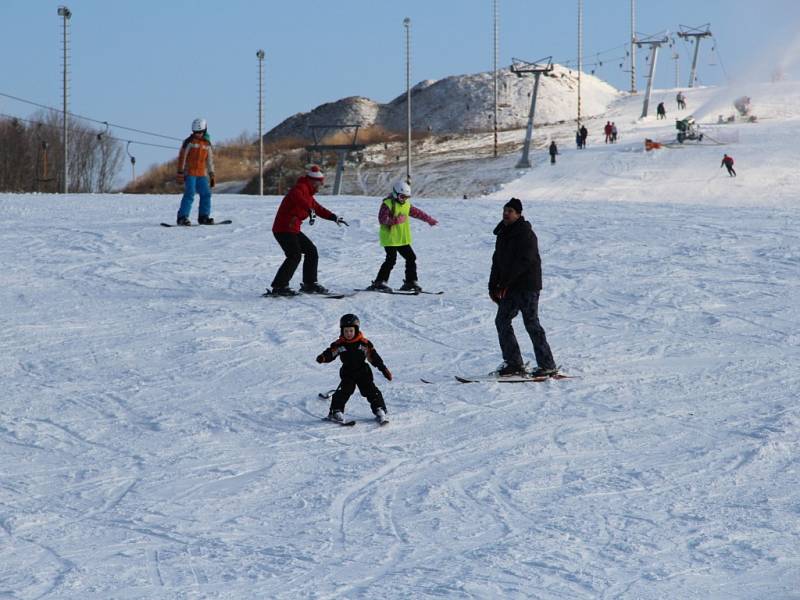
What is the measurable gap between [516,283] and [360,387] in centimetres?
178

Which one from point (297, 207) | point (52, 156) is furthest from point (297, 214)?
point (52, 156)

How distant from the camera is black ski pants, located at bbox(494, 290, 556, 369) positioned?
9539mm

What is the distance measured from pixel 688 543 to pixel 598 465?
145cm

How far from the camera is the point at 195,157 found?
17109 millimetres

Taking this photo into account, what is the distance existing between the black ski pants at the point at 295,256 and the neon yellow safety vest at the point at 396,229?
32.8 inches

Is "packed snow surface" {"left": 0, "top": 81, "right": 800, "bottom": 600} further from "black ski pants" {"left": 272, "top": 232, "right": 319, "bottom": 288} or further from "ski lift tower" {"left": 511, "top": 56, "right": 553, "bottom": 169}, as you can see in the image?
"ski lift tower" {"left": 511, "top": 56, "right": 553, "bottom": 169}

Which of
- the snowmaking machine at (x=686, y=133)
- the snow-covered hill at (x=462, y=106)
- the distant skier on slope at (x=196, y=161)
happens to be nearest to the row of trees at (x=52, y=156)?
the snow-covered hill at (x=462, y=106)

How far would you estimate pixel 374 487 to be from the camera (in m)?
6.93

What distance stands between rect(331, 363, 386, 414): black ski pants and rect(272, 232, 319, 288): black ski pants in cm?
473

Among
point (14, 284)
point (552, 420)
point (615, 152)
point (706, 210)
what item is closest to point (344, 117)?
point (615, 152)

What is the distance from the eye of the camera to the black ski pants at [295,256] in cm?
1310

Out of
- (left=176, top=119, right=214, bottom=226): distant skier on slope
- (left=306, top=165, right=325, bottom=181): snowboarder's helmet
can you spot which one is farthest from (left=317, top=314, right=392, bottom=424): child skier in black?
(left=176, top=119, right=214, bottom=226): distant skier on slope

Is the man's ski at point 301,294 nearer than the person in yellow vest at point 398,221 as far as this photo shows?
No

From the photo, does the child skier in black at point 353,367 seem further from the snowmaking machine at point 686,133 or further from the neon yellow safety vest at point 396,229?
the snowmaking machine at point 686,133
